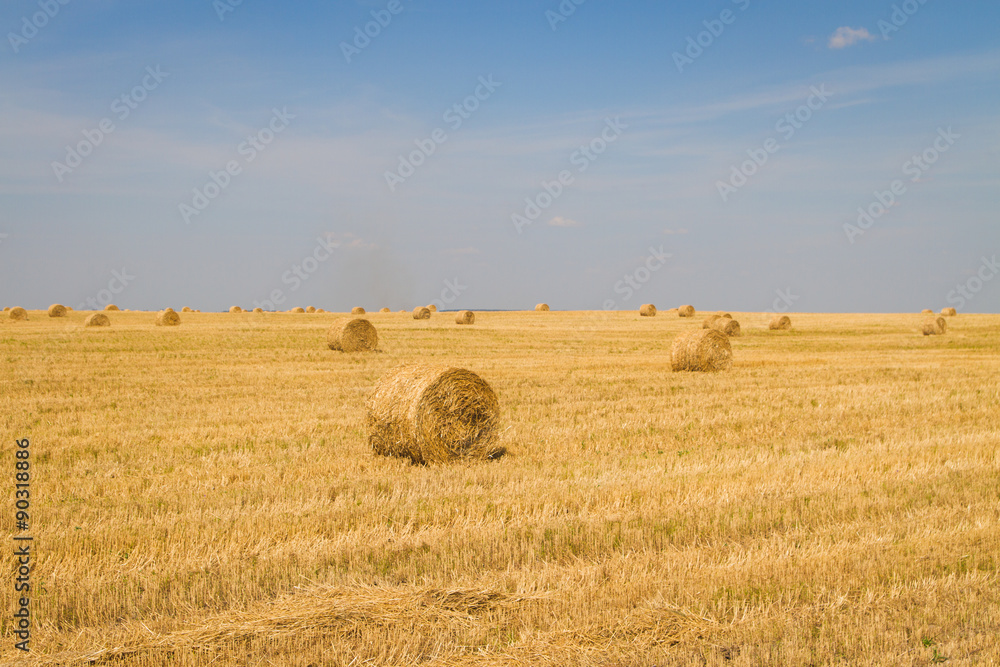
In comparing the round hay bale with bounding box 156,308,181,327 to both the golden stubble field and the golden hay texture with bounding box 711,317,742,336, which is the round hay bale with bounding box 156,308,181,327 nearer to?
the golden stubble field

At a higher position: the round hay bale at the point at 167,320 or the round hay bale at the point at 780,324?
the round hay bale at the point at 167,320

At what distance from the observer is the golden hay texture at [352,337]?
2692 centimetres

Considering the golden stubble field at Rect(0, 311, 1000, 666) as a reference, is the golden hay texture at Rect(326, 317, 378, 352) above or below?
above

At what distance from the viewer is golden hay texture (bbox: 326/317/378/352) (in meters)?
26.9

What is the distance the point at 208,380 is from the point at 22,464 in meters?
9.40

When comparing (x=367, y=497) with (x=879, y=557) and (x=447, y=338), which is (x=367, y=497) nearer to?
(x=879, y=557)

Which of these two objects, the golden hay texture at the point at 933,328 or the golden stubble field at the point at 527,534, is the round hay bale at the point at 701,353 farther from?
the golden hay texture at the point at 933,328

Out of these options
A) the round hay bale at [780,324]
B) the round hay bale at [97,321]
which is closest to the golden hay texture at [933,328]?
the round hay bale at [780,324]

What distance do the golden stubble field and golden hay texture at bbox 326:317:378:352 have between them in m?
12.2

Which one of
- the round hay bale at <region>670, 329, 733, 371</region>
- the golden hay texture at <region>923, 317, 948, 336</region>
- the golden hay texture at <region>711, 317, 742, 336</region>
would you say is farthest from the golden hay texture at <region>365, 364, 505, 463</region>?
the golden hay texture at <region>923, 317, 948, 336</region>

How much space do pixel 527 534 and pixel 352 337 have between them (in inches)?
838

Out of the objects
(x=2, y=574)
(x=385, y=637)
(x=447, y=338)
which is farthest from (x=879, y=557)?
(x=447, y=338)

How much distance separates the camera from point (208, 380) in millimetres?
18234

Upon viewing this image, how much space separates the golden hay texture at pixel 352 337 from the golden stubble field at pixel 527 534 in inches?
478
